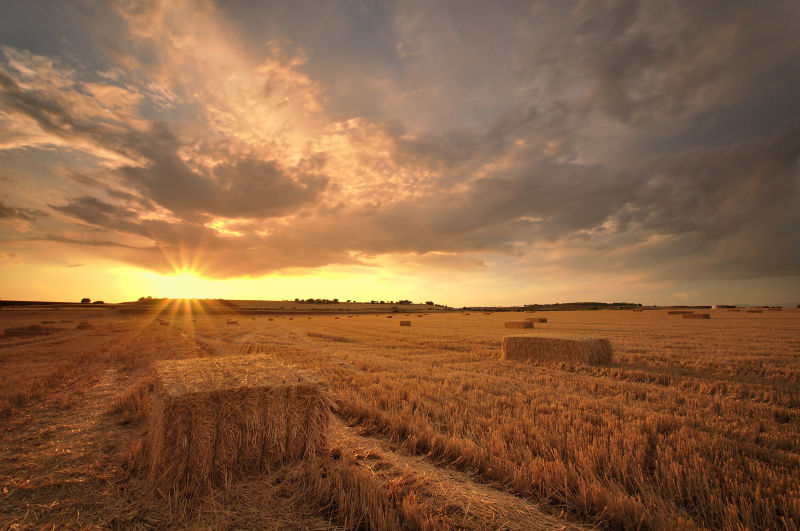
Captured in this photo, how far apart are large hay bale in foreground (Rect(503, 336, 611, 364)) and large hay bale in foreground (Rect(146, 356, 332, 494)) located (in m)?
9.78

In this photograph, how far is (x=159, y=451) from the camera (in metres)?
4.03

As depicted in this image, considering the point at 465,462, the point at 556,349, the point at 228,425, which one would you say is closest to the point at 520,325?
the point at 556,349

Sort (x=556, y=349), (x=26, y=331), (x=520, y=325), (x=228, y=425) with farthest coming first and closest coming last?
(x=520, y=325), (x=26, y=331), (x=556, y=349), (x=228, y=425)

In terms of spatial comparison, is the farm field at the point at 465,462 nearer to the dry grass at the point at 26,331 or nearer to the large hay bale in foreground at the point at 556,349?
the large hay bale in foreground at the point at 556,349

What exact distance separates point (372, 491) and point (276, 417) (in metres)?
1.82

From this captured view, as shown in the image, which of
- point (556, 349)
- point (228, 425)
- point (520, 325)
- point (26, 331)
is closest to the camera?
point (228, 425)

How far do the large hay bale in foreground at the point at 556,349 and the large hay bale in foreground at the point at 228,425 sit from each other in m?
9.78

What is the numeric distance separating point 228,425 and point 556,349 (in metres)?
11.2

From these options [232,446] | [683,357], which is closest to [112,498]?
[232,446]

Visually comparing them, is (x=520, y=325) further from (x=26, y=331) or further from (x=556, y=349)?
(x=26, y=331)

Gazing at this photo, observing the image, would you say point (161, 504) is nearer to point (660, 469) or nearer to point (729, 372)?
point (660, 469)

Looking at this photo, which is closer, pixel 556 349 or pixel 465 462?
pixel 465 462

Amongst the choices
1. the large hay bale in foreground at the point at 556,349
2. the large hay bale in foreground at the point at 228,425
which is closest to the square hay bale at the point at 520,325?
the large hay bale in foreground at the point at 556,349

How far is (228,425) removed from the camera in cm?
445
